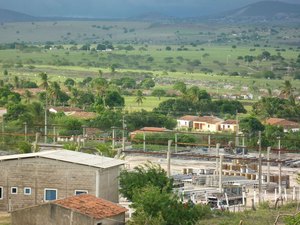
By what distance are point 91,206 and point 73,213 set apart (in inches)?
33.3

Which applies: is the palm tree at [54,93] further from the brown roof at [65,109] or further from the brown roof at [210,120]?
the brown roof at [210,120]

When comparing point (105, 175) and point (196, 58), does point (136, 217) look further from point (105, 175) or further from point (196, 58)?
point (196, 58)

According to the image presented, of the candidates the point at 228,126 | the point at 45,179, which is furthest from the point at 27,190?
the point at 228,126

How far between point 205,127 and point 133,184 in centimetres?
4111

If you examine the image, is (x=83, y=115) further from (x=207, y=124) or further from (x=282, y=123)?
(x=282, y=123)

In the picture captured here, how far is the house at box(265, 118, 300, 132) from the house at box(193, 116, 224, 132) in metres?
3.28

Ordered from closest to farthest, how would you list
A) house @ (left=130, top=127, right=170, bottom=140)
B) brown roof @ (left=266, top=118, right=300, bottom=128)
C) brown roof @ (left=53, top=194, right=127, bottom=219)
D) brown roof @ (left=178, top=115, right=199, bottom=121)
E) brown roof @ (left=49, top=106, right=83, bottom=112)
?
brown roof @ (left=53, top=194, right=127, bottom=219) → house @ (left=130, top=127, right=170, bottom=140) → brown roof @ (left=266, top=118, right=300, bottom=128) → brown roof @ (left=178, top=115, right=199, bottom=121) → brown roof @ (left=49, top=106, right=83, bottom=112)

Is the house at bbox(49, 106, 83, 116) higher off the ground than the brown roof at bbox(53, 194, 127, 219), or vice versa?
the brown roof at bbox(53, 194, 127, 219)

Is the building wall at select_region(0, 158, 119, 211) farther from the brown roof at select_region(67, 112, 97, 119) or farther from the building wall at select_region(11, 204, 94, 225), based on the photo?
the brown roof at select_region(67, 112, 97, 119)

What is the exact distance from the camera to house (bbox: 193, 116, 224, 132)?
7612 centimetres

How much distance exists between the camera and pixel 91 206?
33.5 metres

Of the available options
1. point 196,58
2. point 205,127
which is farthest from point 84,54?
point 205,127

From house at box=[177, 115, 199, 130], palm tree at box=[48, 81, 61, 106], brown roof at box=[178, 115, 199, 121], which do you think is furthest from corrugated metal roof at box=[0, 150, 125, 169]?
palm tree at box=[48, 81, 61, 106]

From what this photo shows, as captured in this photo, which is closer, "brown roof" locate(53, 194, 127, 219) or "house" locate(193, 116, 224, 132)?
"brown roof" locate(53, 194, 127, 219)
